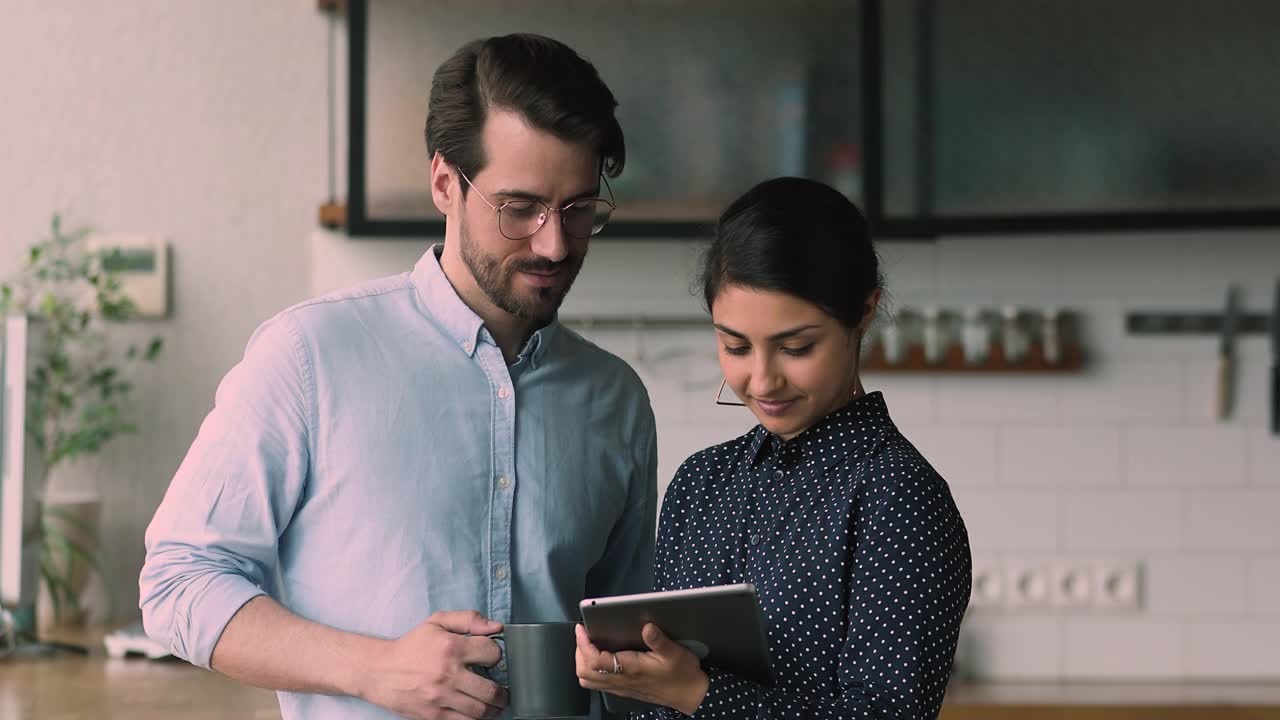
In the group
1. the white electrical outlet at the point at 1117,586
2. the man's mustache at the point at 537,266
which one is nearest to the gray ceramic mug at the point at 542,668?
the man's mustache at the point at 537,266

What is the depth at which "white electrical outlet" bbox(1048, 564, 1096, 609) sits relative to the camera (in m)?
2.86

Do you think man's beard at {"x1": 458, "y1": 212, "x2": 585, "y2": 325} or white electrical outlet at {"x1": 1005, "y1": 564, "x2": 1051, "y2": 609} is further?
white electrical outlet at {"x1": 1005, "y1": 564, "x2": 1051, "y2": 609}

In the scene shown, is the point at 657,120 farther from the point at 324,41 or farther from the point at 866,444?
the point at 866,444

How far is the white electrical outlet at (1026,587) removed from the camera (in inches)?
112

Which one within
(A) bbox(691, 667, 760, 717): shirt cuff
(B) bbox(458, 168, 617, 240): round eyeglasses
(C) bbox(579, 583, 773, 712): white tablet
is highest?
(B) bbox(458, 168, 617, 240): round eyeglasses

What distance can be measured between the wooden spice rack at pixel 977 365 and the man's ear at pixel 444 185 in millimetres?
1608

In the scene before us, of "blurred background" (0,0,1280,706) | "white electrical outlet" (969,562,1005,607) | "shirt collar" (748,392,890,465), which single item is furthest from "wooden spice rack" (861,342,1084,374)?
"shirt collar" (748,392,890,465)

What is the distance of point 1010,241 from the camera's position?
290cm

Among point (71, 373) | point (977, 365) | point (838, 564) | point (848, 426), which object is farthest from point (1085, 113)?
point (71, 373)

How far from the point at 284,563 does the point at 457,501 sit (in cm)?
18

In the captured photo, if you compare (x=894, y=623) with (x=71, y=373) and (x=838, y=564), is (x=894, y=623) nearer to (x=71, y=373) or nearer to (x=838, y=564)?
(x=838, y=564)

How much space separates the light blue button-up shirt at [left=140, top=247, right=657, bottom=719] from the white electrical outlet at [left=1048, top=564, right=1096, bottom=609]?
1.73m

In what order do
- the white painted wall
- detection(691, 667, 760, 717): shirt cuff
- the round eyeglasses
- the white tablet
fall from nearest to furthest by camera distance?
1. the white tablet
2. detection(691, 667, 760, 717): shirt cuff
3. the round eyeglasses
4. the white painted wall

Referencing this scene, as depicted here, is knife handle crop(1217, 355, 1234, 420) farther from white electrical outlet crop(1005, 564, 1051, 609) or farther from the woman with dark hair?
the woman with dark hair
